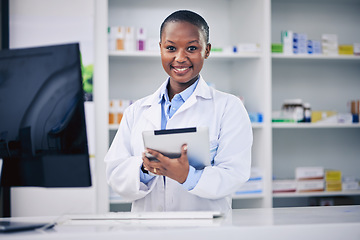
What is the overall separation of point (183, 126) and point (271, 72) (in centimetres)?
216

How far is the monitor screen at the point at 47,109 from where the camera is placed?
115 cm

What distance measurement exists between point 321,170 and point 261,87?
817mm

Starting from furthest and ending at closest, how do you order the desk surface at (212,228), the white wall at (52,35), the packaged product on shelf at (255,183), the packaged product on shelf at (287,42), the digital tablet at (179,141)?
Answer: 1. the packaged product on shelf at (287,42)
2. the packaged product on shelf at (255,183)
3. the white wall at (52,35)
4. the digital tablet at (179,141)
5. the desk surface at (212,228)

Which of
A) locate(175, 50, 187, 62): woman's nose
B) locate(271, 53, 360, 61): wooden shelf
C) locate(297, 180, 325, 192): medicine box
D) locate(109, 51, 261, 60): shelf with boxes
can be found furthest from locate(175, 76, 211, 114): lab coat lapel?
locate(297, 180, 325, 192): medicine box

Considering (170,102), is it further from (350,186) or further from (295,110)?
(350,186)

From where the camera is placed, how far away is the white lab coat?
151 cm

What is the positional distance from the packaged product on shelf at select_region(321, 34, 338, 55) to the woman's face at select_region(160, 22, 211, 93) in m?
1.98

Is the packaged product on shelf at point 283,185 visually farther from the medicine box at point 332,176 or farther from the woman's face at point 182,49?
the woman's face at point 182,49

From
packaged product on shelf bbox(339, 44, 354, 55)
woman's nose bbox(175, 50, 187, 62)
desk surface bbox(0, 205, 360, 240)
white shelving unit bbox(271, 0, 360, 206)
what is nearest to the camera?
desk surface bbox(0, 205, 360, 240)

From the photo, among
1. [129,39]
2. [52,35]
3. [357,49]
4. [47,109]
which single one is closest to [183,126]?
[47,109]

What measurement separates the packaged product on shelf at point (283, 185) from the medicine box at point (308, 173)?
7 cm

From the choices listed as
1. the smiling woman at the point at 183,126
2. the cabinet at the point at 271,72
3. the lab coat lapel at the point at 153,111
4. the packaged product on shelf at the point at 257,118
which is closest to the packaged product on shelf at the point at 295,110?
the cabinet at the point at 271,72

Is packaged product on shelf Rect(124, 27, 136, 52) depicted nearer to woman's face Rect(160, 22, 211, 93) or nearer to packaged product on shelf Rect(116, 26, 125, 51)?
packaged product on shelf Rect(116, 26, 125, 51)

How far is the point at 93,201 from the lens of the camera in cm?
300
